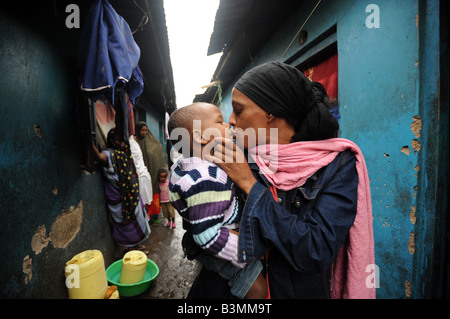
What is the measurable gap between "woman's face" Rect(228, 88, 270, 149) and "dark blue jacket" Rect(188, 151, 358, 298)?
162 millimetres

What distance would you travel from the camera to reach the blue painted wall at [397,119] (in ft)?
5.49

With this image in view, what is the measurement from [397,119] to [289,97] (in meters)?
1.54

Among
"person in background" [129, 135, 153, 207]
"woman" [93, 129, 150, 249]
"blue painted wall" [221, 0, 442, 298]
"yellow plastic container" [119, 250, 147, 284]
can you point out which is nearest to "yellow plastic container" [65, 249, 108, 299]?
"yellow plastic container" [119, 250, 147, 284]

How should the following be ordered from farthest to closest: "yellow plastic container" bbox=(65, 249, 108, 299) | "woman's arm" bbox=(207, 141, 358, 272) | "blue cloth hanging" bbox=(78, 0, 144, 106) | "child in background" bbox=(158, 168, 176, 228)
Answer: "child in background" bbox=(158, 168, 176, 228)
"yellow plastic container" bbox=(65, 249, 108, 299)
"blue cloth hanging" bbox=(78, 0, 144, 106)
"woman's arm" bbox=(207, 141, 358, 272)

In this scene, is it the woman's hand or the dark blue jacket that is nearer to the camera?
the dark blue jacket

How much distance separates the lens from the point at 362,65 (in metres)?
2.31

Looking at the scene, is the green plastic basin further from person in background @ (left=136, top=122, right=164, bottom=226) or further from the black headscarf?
the black headscarf

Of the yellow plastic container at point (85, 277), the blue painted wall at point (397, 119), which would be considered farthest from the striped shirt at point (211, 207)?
the yellow plastic container at point (85, 277)

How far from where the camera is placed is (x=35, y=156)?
74.4 inches

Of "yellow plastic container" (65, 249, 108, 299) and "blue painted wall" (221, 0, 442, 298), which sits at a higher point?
"blue painted wall" (221, 0, 442, 298)

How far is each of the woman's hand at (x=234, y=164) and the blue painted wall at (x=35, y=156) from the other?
1733 millimetres

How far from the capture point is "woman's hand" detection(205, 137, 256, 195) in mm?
1009

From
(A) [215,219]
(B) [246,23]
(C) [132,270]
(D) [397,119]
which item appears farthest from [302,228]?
(B) [246,23]

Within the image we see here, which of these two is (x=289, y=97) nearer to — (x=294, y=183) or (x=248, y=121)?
(x=248, y=121)
